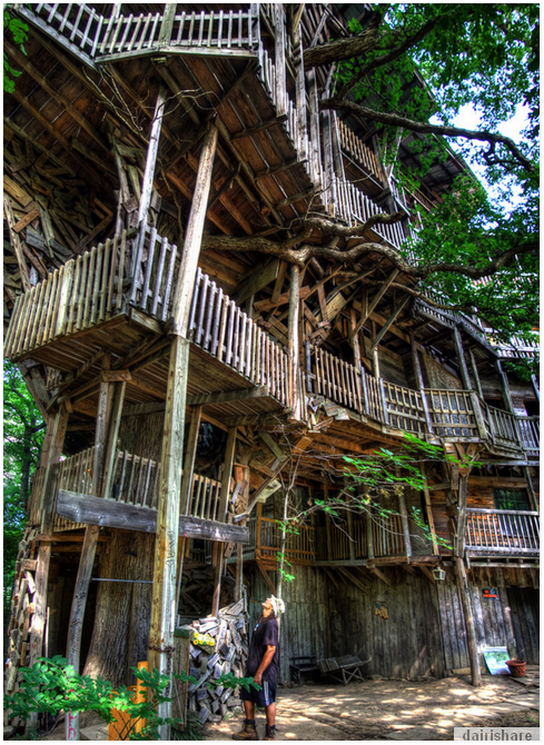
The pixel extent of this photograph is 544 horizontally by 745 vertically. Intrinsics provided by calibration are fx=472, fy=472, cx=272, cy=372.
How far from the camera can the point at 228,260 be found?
37.9 feet

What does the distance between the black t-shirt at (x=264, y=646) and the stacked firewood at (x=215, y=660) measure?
3.89 ft

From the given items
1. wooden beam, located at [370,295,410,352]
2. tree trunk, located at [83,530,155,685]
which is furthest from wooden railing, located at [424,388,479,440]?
tree trunk, located at [83,530,155,685]

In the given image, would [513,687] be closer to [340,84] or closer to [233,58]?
[233,58]

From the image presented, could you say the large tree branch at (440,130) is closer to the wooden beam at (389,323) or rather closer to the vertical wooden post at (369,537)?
the wooden beam at (389,323)

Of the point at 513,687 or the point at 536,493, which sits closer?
the point at 513,687

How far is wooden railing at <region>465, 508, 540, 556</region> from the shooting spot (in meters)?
14.2

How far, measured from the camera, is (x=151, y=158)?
7.03 meters

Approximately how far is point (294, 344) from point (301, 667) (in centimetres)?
973

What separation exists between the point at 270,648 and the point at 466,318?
15021 mm

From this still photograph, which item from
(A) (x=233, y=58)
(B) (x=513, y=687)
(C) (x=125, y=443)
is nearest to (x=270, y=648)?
(C) (x=125, y=443)

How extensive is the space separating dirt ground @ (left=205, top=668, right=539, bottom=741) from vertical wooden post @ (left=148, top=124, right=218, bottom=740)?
237 cm

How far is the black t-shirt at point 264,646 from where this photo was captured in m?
6.00

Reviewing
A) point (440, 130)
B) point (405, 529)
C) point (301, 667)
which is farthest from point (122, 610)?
point (440, 130)

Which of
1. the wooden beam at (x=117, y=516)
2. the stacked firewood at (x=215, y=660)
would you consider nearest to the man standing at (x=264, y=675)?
Result: the stacked firewood at (x=215, y=660)
